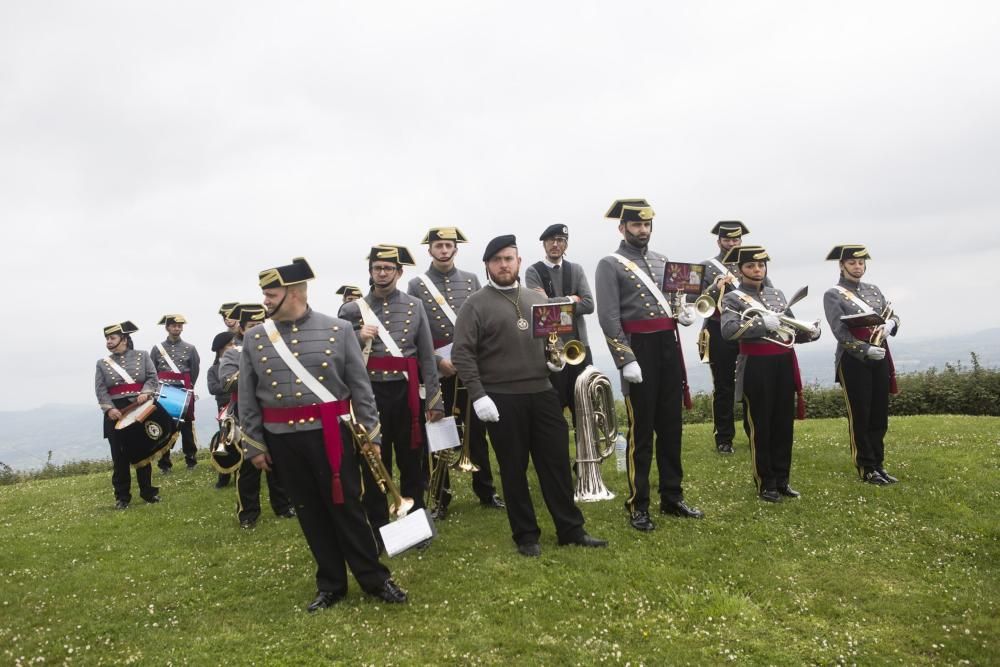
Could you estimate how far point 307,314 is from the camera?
5559 millimetres

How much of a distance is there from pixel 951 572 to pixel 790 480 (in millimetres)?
2869

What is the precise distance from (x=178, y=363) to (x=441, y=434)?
30.5ft

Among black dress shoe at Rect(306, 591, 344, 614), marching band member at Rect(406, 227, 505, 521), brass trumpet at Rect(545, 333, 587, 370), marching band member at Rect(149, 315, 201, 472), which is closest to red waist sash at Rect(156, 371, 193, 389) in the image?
marching band member at Rect(149, 315, 201, 472)

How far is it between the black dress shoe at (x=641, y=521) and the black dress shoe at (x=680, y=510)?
1.19 feet

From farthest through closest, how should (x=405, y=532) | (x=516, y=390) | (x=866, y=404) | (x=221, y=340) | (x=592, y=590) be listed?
(x=221, y=340) < (x=866, y=404) < (x=516, y=390) < (x=405, y=532) < (x=592, y=590)

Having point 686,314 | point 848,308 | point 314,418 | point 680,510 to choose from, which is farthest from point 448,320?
point 848,308

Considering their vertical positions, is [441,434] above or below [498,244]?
below

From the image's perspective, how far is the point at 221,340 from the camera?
402 inches

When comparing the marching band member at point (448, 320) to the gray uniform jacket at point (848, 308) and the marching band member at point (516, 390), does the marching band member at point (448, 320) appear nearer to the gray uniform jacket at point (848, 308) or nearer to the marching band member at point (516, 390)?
the marching band member at point (516, 390)

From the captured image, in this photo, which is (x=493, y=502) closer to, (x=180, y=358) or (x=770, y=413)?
(x=770, y=413)

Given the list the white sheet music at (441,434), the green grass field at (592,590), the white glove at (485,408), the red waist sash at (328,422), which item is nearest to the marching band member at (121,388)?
the green grass field at (592,590)

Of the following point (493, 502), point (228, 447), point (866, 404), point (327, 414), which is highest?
point (327, 414)

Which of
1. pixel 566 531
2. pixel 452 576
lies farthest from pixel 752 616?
pixel 452 576

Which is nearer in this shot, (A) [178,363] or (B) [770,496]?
(B) [770,496]
